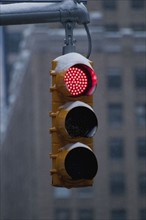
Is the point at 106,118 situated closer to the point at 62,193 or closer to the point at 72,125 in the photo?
Answer: the point at 62,193

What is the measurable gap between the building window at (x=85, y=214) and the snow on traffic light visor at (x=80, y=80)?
196 feet

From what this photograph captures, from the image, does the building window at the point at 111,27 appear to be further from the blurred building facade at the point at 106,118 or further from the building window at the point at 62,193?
the building window at the point at 62,193

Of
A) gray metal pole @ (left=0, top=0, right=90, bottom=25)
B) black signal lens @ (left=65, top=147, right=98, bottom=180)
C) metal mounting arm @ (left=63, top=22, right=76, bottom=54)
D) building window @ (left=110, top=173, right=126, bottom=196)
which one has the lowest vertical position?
black signal lens @ (left=65, top=147, right=98, bottom=180)

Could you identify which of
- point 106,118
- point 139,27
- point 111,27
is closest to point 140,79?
point 106,118

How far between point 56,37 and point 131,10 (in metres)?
7.45

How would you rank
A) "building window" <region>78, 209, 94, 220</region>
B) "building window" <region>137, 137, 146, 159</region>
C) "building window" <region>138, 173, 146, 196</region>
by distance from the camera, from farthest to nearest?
1. "building window" <region>138, 173, 146, 196</region>
2. "building window" <region>137, 137, 146, 159</region>
3. "building window" <region>78, 209, 94, 220</region>

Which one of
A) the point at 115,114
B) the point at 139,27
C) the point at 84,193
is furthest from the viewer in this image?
the point at 139,27

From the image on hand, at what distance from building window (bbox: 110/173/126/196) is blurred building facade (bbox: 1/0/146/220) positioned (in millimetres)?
26

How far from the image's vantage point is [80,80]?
4.53 m

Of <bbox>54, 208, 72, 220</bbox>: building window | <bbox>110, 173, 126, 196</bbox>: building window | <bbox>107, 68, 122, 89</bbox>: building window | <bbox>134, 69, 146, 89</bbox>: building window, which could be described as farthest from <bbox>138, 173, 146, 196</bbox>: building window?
<bbox>107, 68, 122, 89</bbox>: building window

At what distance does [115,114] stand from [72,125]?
197ft

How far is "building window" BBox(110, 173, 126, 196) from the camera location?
6400 cm

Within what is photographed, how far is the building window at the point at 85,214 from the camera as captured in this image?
63531mm

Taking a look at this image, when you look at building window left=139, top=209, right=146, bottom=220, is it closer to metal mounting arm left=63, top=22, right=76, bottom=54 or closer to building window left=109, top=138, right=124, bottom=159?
building window left=109, top=138, right=124, bottom=159
